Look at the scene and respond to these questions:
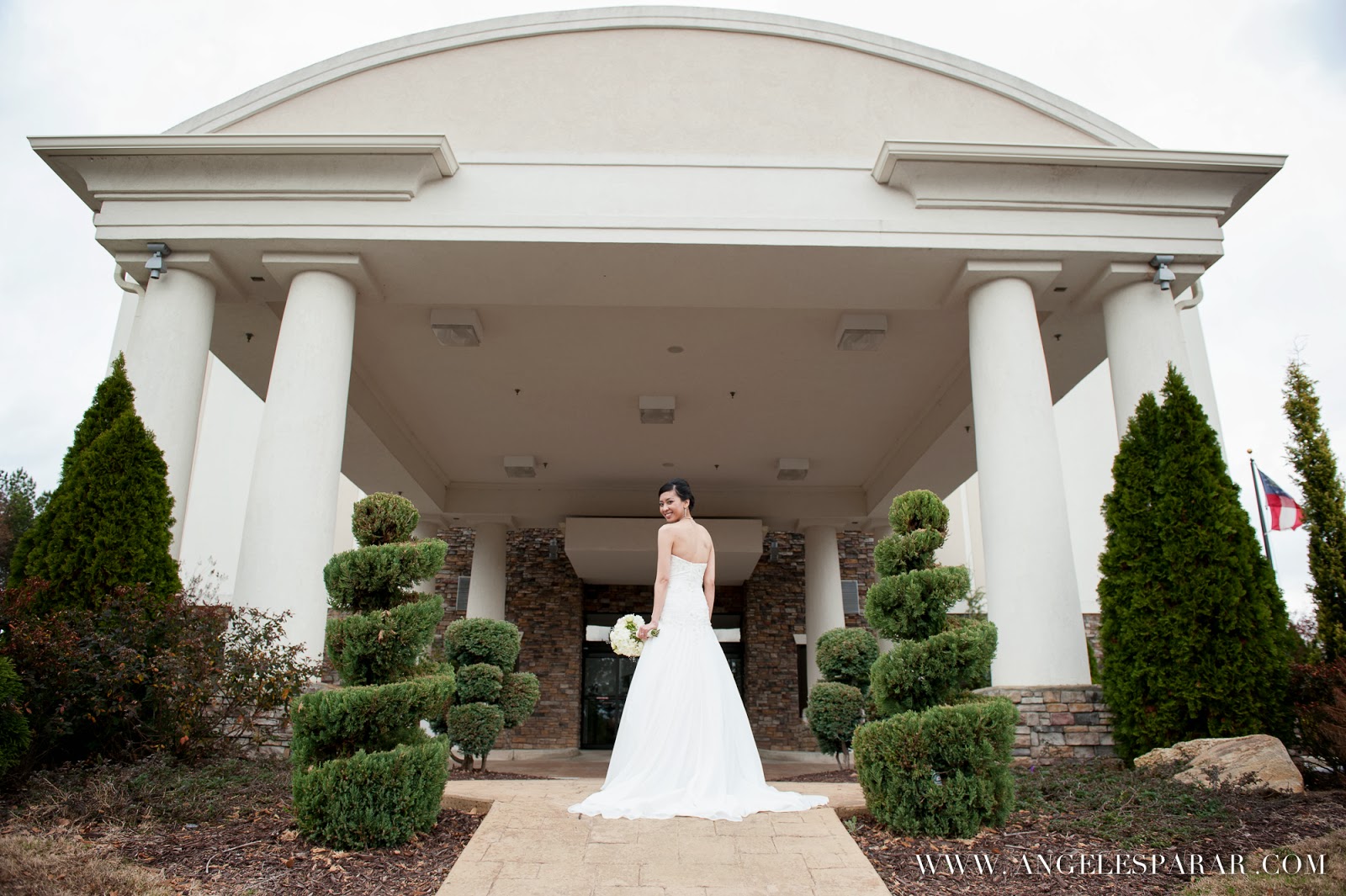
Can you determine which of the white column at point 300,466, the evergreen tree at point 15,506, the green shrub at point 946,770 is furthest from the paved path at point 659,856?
the evergreen tree at point 15,506

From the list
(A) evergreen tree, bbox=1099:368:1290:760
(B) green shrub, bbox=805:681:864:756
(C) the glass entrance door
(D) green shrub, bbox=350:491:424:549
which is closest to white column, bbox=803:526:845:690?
(C) the glass entrance door

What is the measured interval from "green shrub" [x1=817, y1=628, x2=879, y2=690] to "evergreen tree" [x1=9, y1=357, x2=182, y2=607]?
754 cm

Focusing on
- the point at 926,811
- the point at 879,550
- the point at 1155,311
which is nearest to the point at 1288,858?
the point at 926,811

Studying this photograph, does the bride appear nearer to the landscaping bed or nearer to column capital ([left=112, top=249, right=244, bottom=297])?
the landscaping bed

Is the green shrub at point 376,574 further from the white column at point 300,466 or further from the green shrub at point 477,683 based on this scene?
the green shrub at point 477,683

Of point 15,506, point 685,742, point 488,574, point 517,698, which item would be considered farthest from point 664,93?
point 15,506

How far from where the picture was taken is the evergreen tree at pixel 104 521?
646 cm

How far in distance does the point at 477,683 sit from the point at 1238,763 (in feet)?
23.0

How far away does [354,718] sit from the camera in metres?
4.55

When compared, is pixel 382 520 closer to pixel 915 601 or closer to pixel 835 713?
pixel 915 601

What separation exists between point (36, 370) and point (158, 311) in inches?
480

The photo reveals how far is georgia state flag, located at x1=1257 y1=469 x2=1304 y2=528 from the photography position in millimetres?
14352

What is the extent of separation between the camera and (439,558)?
5191 mm

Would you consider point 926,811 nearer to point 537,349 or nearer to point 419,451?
point 537,349
